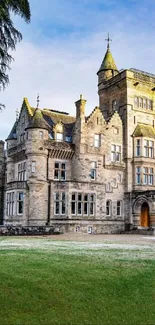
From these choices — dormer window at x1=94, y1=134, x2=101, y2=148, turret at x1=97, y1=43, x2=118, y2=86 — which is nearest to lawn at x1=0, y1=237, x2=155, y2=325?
dormer window at x1=94, y1=134, x2=101, y2=148

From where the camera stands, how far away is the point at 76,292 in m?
8.71

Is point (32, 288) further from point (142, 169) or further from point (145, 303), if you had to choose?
point (142, 169)

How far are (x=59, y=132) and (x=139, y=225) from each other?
48.8 ft

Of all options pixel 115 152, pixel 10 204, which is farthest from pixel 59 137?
pixel 10 204

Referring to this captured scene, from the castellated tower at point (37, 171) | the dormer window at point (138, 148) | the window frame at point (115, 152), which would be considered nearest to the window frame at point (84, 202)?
the castellated tower at point (37, 171)

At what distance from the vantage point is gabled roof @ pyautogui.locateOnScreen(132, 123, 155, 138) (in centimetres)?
4541

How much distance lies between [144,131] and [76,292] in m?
38.9

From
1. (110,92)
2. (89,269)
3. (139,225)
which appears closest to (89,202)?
(139,225)

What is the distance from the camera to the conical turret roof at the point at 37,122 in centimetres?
3947

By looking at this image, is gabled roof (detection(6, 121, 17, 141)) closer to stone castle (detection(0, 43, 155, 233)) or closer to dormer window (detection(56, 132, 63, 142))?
stone castle (detection(0, 43, 155, 233))

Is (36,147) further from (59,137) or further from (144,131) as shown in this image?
(144,131)

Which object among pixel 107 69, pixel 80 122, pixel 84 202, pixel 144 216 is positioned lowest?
pixel 144 216

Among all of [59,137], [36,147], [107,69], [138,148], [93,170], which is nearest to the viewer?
[36,147]

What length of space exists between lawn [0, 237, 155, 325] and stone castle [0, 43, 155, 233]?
25021mm
